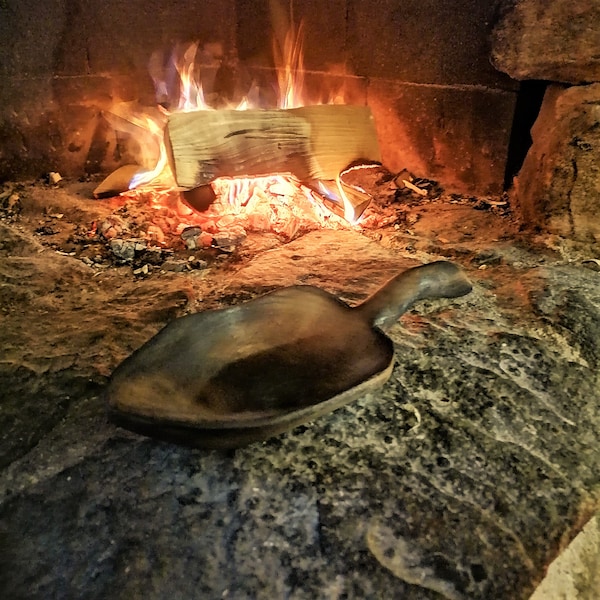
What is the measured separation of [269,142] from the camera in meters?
2.13

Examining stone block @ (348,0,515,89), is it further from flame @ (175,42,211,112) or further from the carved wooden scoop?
the carved wooden scoop

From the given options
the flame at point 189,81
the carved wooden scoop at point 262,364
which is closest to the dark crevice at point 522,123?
the carved wooden scoop at point 262,364

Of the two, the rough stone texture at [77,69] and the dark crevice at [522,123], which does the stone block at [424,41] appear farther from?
the rough stone texture at [77,69]

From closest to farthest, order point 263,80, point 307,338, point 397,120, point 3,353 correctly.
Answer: point 307,338
point 3,353
point 397,120
point 263,80

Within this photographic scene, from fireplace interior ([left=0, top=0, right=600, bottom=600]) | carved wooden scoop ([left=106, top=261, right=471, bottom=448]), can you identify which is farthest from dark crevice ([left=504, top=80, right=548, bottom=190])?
carved wooden scoop ([left=106, top=261, right=471, bottom=448])

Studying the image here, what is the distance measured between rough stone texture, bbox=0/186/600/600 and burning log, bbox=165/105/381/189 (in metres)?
0.68

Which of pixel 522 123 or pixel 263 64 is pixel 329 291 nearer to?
pixel 522 123

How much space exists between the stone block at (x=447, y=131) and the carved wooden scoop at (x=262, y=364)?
3.05ft

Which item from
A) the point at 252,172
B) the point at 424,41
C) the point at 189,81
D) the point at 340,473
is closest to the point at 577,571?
the point at 340,473

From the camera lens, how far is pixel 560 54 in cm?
170

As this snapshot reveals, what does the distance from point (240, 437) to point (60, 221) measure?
1.48m

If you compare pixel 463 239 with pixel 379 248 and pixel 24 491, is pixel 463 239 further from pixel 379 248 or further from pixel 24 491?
pixel 24 491

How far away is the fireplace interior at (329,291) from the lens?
0.91 metres

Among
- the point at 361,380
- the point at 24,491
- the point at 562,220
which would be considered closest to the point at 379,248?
the point at 562,220
